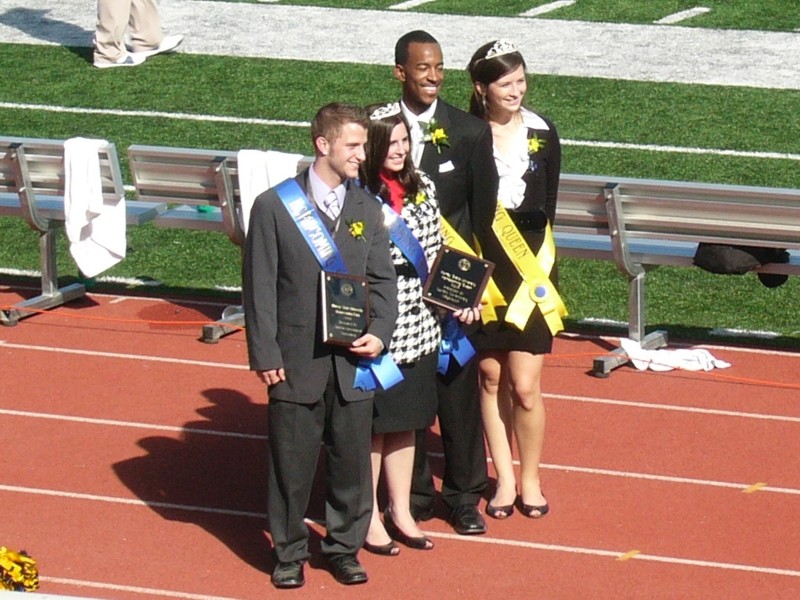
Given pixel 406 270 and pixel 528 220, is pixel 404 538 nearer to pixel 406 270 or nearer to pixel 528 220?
pixel 406 270

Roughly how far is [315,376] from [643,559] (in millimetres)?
1611

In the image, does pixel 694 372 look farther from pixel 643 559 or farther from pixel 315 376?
pixel 315 376

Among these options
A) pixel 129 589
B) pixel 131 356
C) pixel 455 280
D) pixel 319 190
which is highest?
pixel 319 190

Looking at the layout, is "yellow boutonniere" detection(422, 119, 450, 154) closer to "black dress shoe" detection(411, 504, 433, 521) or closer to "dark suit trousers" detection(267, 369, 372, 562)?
"dark suit trousers" detection(267, 369, 372, 562)

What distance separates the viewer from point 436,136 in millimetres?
7047

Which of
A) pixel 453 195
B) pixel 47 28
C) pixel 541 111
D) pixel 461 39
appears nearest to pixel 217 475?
pixel 453 195

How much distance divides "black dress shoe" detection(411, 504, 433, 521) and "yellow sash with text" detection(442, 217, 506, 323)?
0.87 m

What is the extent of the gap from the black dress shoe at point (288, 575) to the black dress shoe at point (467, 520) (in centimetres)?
85

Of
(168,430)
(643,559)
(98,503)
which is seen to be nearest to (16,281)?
(168,430)

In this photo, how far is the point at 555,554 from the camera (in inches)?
280

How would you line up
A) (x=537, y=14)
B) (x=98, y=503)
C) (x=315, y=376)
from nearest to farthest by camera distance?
(x=315, y=376)
(x=98, y=503)
(x=537, y=14)

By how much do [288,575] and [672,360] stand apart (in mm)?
3502

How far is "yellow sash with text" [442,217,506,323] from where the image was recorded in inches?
282

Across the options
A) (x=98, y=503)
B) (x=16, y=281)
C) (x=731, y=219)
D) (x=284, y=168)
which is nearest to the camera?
(x=98, y=503)
